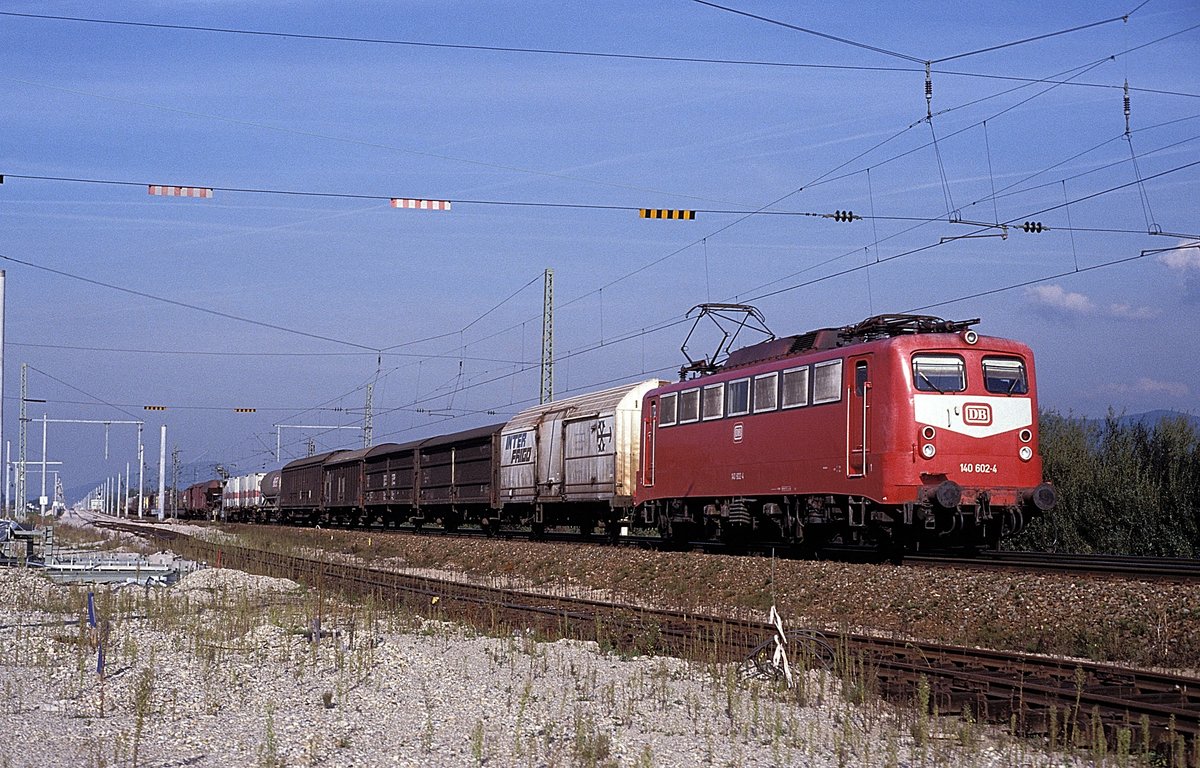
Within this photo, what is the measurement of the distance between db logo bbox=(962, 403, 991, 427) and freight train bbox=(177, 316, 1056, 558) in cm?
2

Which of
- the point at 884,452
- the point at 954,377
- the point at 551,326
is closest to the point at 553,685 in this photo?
the point at 884,452

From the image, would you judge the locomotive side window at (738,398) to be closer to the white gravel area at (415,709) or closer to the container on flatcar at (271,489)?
the white gravel area at (415,709)

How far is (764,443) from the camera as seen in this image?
2395 cm

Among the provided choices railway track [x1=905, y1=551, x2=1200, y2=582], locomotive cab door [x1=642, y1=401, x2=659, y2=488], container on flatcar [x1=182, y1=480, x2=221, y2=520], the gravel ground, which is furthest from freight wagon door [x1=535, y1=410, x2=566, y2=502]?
container on flatcar [x1=182, y1=480, x2=221, y2=520]

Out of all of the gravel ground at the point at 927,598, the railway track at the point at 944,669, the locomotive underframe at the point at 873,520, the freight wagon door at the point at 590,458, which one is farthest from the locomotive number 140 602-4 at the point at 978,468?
the freight wagon door at the point at 590,458

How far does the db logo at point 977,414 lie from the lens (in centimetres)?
2056

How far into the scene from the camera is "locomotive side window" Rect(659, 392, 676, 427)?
1121 inches

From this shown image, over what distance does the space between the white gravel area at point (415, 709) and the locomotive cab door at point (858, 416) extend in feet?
25.2

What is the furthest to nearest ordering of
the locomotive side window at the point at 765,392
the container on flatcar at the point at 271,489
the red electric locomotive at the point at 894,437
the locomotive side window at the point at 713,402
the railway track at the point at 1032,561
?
the container on flatcar at the point at 271,489, the locomotive side window at the point at 713,402, the locomotive side window at the point at 765,392, the red electric locomotive at the point at 894,437, the railway track at the point at 1032,561

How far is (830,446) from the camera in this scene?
21.7 metres

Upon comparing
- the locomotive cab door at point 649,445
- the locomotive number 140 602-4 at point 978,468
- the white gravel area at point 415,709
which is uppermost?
the locomotive cab door at point 649,445

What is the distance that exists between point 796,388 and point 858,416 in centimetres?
215

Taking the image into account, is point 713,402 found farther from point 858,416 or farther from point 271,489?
point 271,489

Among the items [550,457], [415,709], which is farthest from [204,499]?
[415,709]
